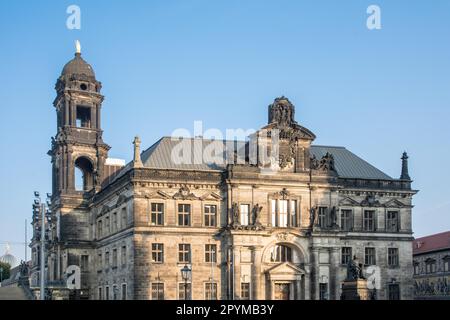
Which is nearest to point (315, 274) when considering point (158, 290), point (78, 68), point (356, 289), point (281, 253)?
point (281, 253)

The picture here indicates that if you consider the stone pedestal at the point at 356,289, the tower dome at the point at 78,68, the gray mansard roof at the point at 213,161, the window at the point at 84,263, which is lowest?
the stone pedestal at the point at 356,289

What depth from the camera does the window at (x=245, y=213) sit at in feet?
187

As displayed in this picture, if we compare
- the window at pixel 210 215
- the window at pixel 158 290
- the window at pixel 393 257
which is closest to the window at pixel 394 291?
the window at pixel 393 257

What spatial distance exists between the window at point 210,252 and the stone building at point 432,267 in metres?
39.7

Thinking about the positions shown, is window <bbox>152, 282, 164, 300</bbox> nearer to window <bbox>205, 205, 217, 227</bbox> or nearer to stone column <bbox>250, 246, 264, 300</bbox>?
window <bbox>205, 205, 217, 227</bbox>

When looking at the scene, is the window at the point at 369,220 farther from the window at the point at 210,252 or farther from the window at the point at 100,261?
the window at the point at 100,261

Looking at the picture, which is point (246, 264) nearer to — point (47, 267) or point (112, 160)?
point (112, 160)

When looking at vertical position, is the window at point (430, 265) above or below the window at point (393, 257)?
below

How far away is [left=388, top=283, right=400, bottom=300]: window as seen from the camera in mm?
61344

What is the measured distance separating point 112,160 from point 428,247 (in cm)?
4622

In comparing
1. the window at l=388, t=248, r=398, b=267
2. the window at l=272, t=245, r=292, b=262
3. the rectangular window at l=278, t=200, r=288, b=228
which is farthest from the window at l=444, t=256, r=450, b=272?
the rectangular window at l=278, t=200, r=288, b=228

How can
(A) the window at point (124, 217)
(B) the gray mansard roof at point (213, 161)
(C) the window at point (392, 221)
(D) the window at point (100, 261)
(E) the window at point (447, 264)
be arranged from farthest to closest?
(E) the window at point (447, 264) < (D) the window at point (100, 261) < (C) the window at point (392, 221) < (B) the gray mansard roof at point (213, 161) < (A) the window at point (124, 217)
